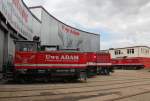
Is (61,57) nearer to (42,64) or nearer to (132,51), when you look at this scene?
(42,64)

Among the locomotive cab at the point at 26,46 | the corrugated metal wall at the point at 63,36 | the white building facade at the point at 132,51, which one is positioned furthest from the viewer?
the white building facade at the point at 132,51

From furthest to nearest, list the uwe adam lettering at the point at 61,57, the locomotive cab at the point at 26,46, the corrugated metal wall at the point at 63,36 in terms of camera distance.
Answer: the corrugated metal wall at the point at 63,36, the uwe adam lettering at the point at 61,57, the locomotive cab at the point at 26,46

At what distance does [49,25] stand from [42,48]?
58.4ft

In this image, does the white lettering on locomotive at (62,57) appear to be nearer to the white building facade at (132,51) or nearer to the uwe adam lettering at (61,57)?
the uwe adam lettering at (61,57)

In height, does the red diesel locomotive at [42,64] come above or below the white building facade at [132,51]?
below

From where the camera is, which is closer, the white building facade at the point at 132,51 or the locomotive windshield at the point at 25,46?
the locomotive windshield at the point at 25,46

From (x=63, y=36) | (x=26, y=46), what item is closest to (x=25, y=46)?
(x=26, y=46)

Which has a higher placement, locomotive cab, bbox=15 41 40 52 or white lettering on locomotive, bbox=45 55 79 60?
locomotive cab, bbox=15 41 40 52

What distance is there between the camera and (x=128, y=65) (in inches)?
2295

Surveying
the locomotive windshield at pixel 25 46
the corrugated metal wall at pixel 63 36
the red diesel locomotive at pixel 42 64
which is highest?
the corrugated metal wall at pixel 63 36

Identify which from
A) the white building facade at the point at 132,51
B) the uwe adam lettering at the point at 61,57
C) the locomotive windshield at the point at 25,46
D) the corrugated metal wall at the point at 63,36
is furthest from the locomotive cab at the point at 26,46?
the white building facade at the point at 132,51

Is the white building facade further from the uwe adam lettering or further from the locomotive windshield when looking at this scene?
the locomotive windshield

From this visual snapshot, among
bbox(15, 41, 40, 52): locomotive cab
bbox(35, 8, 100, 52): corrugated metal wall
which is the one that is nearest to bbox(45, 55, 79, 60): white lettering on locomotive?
bbox(15, 41, 40, 52): locomotive cab

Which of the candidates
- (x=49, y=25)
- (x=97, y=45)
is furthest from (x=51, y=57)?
(x=97, y=45)
